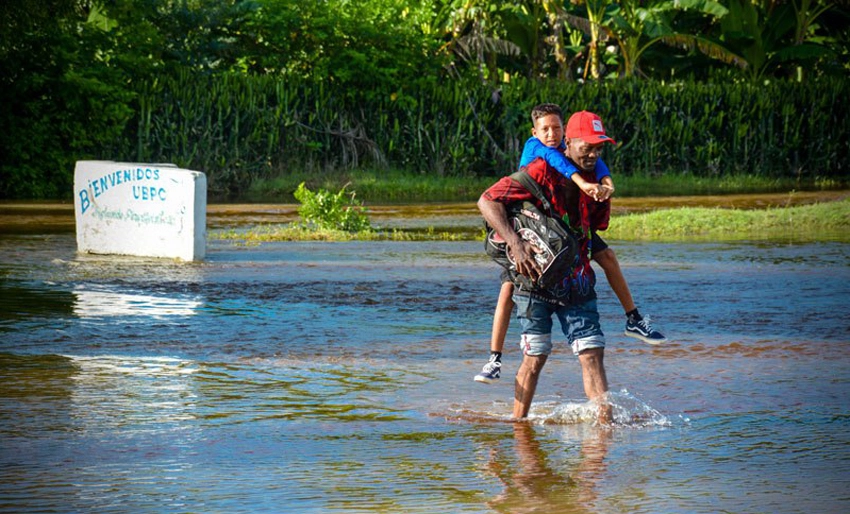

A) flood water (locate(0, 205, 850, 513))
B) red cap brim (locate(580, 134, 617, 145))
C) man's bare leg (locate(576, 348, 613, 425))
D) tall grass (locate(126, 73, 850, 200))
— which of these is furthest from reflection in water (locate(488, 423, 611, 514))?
tall grass (locate(126, 73, 850, 200))

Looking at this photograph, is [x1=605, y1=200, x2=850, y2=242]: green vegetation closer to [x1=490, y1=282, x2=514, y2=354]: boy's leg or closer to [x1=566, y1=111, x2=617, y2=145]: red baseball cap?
[x1=490, y1=282, x2=514, y2=354]: boy's leg

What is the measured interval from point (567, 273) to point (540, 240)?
21cm

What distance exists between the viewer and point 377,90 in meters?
32.9

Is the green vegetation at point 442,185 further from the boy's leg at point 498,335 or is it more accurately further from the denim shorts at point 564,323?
the denim shorts at point 564,323

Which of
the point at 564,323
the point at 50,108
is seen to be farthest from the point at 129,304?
the point at 50,108

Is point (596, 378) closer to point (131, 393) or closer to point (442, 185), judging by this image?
point (131, 393)

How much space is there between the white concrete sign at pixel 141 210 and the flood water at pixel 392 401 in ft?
5.00

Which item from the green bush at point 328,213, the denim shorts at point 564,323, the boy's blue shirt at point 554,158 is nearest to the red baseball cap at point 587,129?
the boy's blue shirt at point 554,158

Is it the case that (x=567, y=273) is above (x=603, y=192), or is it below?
below

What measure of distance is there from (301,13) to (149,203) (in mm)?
17333

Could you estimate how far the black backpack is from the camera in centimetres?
702

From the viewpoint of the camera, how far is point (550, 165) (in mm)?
7246

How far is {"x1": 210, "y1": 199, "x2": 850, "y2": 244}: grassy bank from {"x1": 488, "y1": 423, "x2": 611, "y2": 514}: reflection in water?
12.2 metres

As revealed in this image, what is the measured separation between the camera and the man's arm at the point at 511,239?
7.04 metres
